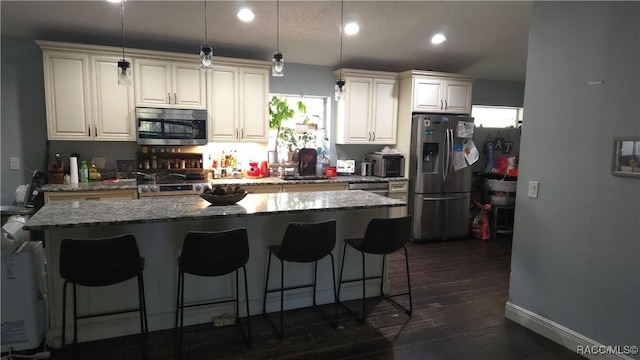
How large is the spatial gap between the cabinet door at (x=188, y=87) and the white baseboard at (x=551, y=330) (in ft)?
12.6

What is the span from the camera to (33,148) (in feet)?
14.3

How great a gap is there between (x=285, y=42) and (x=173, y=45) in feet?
4.41

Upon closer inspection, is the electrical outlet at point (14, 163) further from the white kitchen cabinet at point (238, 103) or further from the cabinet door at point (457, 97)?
the cabinet door at point (457, 97)

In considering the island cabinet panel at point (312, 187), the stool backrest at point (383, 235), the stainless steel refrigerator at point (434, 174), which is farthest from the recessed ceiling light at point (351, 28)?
the stool backrest at point (383, 235)

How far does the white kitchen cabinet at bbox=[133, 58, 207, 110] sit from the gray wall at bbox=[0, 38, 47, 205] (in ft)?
3.61

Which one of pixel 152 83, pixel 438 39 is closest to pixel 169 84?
pixel 152 83

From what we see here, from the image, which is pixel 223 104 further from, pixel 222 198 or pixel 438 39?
pixel 438 39

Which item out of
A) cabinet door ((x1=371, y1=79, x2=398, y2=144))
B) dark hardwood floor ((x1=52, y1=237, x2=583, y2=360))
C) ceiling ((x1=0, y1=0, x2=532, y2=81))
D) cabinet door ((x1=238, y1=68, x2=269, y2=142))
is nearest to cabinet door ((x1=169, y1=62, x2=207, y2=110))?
ceiling ((x1=0, y1=0, x2=532, y2=81))

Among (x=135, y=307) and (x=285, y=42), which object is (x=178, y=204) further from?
(x=285, y=42)

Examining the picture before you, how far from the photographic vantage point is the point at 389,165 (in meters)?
5.44

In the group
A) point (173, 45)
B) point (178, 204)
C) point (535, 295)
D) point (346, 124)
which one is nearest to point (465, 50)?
point (346, 124)

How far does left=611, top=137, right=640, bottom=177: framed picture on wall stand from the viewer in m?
2.31

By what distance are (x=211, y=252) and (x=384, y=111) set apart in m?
3.75

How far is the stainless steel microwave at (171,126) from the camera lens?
4383 mm
